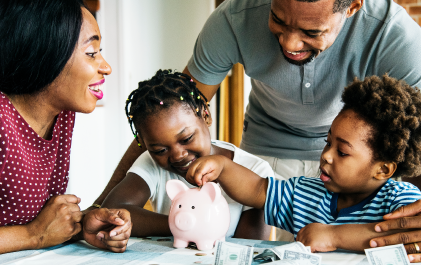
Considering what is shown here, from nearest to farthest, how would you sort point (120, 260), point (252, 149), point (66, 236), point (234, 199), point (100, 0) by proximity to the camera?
1. point (120, 260)
2. point (66, 236)
3. point (234, 199)
4. point (252, 149)
5. point (100, 0)

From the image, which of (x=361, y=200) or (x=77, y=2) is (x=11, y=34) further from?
(x=361, y=200)

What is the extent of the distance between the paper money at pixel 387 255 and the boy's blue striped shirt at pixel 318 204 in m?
0.13

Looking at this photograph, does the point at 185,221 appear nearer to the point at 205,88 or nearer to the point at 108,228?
the point at 108,228

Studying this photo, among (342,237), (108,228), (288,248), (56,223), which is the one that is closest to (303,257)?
(288,248)

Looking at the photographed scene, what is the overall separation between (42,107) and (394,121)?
2.92ft

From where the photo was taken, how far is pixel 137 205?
126cm

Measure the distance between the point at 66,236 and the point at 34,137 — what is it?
0.88ft

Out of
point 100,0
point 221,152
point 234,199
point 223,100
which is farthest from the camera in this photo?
point 223,100

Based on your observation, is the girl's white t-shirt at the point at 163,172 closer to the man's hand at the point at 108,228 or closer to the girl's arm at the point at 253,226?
the girl's arm at the point at 253,226

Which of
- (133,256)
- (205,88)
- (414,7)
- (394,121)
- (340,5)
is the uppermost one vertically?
(414,7)

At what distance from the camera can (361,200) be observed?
3.46 ft

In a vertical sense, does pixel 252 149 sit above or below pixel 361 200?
above

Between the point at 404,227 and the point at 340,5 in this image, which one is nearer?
the point at 404,227

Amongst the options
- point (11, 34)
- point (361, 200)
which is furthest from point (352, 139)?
point (11, 34)
